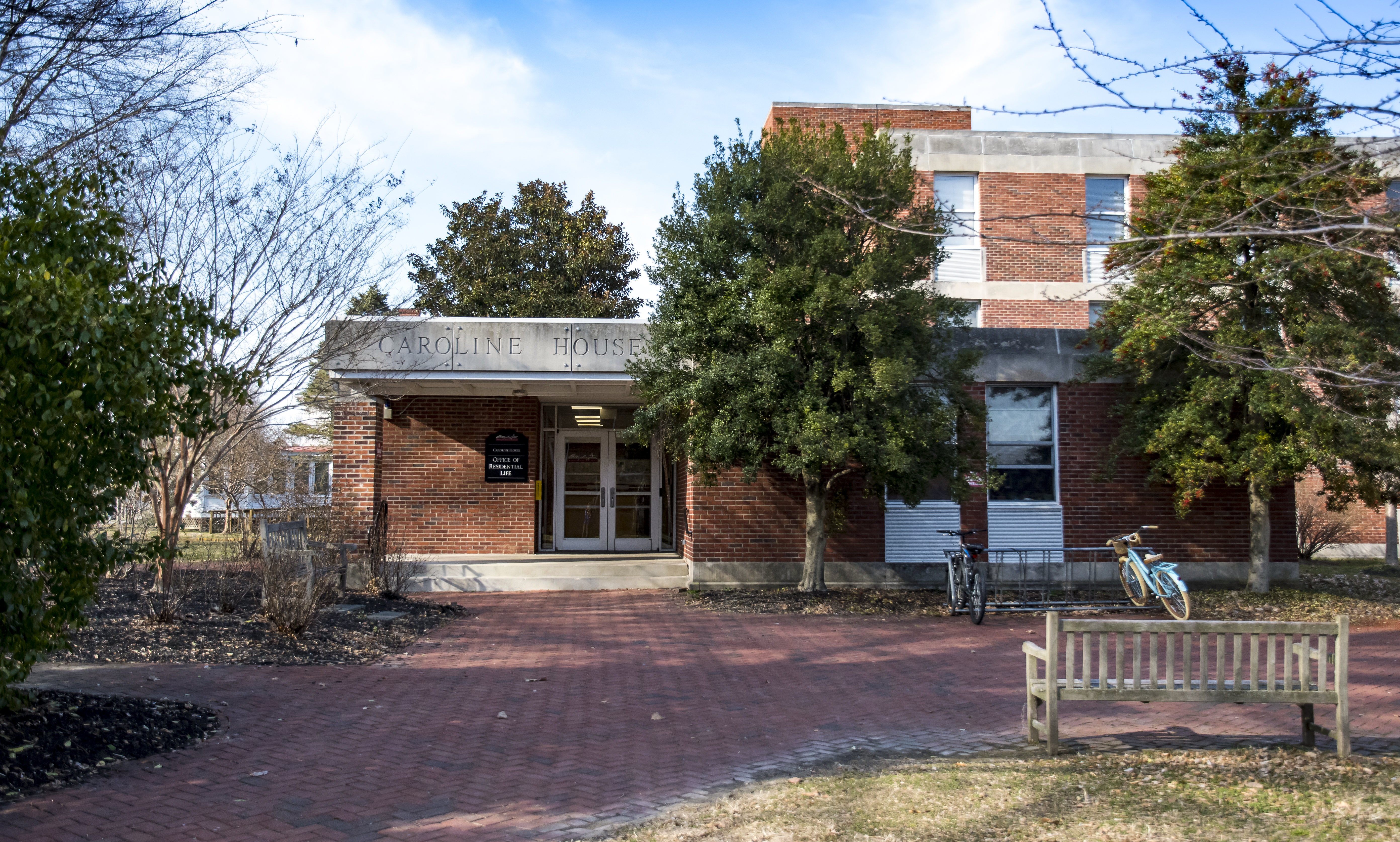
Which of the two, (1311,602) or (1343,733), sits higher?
(1343,733)

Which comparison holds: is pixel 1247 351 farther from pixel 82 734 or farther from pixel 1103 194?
pixel 1103 194

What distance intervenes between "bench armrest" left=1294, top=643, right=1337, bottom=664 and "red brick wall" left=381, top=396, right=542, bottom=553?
12.7 m

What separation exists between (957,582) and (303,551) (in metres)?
7.88

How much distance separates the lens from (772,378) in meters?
11.8

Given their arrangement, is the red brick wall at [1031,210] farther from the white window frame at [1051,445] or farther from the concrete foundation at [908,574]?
the concrete foundation at [908,574]

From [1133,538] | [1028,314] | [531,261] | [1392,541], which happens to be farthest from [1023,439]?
[531,261]

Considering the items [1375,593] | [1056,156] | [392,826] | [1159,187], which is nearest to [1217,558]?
[1375,593]

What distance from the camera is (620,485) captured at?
59.1 ft

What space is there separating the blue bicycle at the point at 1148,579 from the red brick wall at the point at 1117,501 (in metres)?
1.45

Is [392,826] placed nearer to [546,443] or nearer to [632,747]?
[632,747]

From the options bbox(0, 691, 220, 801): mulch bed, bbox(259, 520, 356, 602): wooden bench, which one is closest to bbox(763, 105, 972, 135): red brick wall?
bbox(259, 520, 356, 602): wooden bench

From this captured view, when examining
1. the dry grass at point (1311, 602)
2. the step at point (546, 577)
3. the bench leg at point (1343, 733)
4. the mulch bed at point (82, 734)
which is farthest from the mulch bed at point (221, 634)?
the dry grass at point (1311, 602)

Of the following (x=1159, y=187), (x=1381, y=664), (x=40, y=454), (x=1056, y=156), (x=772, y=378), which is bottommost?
(x=1381, y=664)

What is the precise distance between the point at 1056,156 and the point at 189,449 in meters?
20.5
